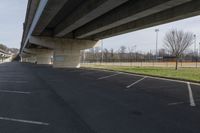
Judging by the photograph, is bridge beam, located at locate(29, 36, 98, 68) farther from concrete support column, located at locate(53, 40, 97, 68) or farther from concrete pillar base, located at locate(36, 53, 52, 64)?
concrete pillar base, located at locate(36, 53, 52, 64)

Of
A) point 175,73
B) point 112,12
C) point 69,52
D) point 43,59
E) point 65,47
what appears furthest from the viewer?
point 43,59

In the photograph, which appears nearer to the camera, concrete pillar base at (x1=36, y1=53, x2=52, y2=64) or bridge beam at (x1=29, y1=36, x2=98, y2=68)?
bridge beam at (x1=29, y1=36, x2=98, y2=68)

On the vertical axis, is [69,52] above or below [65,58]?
above

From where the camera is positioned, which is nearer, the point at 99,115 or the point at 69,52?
the point at 99,115

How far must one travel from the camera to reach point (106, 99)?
11117 mm

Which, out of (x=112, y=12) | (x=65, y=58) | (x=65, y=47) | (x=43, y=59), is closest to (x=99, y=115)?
(x=112, y=12)

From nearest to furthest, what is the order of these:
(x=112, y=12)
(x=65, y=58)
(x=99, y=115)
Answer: (x=99, y=115)
(x=112, y=12)
(x=65, y=58)

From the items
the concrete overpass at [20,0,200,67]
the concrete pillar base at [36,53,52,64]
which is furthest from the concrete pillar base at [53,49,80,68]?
the concrete pillar base at [36,53,52,64]

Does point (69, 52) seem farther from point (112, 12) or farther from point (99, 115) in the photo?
point (99, 115)

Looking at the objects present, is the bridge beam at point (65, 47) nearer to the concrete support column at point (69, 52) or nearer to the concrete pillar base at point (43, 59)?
the concrete support column at point (69, 52)

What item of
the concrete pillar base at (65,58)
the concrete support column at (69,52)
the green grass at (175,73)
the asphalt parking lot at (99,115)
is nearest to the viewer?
the asphalt parking lot at (99,115)

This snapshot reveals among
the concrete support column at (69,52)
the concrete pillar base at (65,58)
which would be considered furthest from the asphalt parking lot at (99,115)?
the concrete pillar base at (65,58)

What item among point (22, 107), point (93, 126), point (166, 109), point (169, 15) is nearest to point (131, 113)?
point (166, 109)

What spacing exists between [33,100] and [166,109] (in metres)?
4.93
